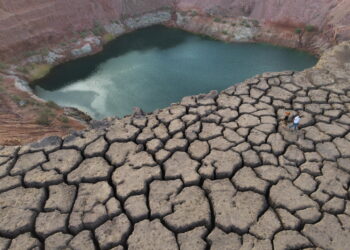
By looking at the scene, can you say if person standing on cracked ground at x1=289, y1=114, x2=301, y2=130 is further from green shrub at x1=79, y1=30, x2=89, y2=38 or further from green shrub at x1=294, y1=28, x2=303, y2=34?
green shrub at x1=79, y1=30, x2=89, y2=38

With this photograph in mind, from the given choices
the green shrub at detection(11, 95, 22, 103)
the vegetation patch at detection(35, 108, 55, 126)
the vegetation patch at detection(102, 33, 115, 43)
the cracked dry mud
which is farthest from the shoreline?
the cracked dry mud

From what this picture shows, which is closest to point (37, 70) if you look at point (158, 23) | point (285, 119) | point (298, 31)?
point (158, 23)

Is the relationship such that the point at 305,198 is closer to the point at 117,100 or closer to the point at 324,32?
the point at 117,100

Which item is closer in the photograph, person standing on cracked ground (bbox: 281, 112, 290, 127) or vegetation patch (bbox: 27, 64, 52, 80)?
person standing on cracked ground (bbox: 281, 112, 290, 127)

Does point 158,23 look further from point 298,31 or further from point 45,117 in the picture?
point 45,117

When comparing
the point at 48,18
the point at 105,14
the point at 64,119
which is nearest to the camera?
the point at 64,119
